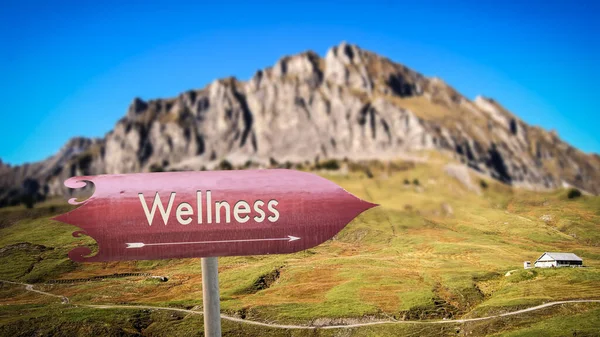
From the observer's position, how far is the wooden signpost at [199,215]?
46.8 ft

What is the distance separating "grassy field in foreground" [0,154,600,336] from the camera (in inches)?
1298

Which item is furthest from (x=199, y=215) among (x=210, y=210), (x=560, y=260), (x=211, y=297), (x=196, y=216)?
(x=560, y=260)

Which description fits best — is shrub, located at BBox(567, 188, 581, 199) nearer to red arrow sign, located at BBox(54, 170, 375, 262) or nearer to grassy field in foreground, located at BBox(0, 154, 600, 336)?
grassy field in foreground, located at BBox(0, 154, 600, 336)

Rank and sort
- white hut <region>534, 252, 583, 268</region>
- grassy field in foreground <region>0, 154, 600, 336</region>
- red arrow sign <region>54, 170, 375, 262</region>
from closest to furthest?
red arrow sign <region>54, 170, 375, 262</region>, white hut <region>534, 252, 583, 268</region>, grassy field in foreground <region>0, 154, 600, 336</region>

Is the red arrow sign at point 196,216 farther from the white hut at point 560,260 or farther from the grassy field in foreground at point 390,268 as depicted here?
the white hut at point 560,260

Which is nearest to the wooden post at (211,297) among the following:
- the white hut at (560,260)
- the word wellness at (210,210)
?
the word wellness at (210,210)

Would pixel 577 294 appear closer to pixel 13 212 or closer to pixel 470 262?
pixel 470 262

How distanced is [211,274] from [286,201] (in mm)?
3718

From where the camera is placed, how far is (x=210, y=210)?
14.4m

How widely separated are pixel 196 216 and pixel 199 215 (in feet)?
0.35

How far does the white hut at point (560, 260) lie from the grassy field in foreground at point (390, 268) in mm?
502

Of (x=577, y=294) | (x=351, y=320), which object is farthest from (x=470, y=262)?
(x=351, y=320)

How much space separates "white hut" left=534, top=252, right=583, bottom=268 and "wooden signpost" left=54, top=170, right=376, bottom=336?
81.8 feet

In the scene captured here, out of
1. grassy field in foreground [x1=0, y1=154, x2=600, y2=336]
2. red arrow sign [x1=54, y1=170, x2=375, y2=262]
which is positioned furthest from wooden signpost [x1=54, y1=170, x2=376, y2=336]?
grassy field in foreground [x1=0, y1=154, x2=600, y2=336]
